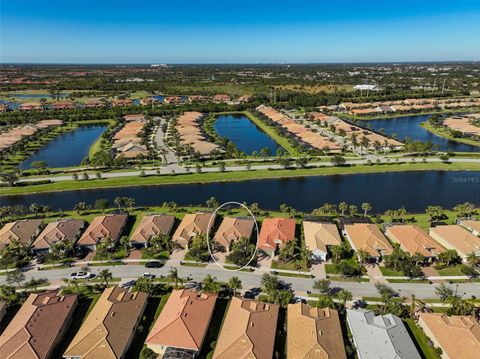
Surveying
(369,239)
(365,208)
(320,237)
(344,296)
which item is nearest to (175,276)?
(344,296)

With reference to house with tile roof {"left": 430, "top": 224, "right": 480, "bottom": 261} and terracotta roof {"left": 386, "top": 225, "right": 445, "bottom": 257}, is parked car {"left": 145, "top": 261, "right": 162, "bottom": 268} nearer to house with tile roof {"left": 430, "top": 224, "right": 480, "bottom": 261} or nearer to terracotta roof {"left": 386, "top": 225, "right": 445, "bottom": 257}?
terracotta roof {"left": 386, "top": 225, "right": 445, "bottom": 257}

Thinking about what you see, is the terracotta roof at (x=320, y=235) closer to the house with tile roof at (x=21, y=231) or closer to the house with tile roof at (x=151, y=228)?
the house with tile roof at (x=151, y=228)

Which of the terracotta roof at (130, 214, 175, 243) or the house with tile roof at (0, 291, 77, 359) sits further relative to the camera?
the terracotta roof at (130, 214, 175, 243)

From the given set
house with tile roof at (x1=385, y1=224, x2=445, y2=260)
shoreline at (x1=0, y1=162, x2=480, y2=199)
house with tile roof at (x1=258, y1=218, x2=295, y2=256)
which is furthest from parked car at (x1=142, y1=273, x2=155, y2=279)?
house with tile roof at (x1=385, y1=224, x2=445, y2=260)

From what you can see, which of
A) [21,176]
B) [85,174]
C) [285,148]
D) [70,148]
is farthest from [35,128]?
[285,148]

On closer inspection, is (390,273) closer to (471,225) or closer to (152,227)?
(471,225)

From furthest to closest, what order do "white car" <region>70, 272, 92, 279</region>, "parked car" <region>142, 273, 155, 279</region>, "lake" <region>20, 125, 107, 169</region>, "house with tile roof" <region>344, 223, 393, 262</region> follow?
"lake" <region>20, 125, 107, 169</region> → "house with tile roof" <region>344, 223, 393, 262</region> → "white car" <region>70, 272, 92, 279</region> → "parked car" <region>142, 273, 155, 279</region>
